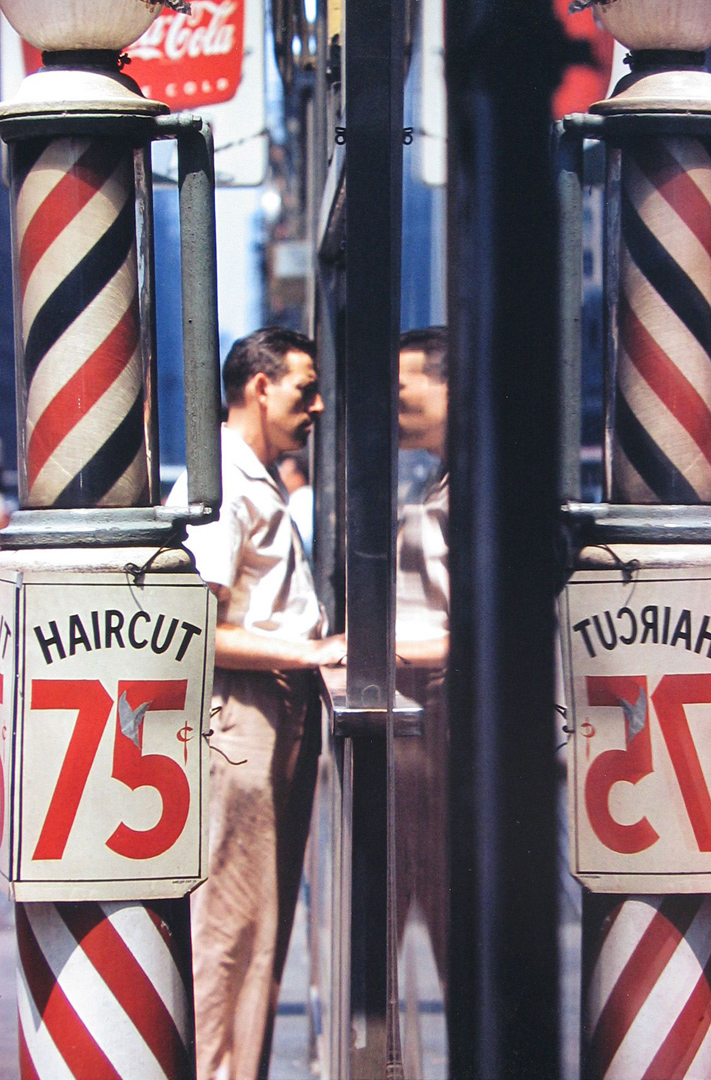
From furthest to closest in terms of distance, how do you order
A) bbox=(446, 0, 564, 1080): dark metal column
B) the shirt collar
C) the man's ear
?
the man's ear < the shirt collar < bbox=(446, 0, 564, 1080): dark metal column

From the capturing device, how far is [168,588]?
1622 mm

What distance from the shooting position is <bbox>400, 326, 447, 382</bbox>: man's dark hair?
1912mm

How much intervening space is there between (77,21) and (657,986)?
1459 millimetres

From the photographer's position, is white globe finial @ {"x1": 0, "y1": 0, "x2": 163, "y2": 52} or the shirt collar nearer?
white globe finial @ {"x1": 0, "y1": 0, "x2": 163, "y2": 52}

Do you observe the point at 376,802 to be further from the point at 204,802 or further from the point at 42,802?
the point at 42,802

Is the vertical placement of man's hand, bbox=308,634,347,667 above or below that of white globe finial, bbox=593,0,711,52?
below

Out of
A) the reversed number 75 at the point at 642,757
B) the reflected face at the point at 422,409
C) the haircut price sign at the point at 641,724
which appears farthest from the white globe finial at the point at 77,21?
the reversed number 75 at the point at 642,757

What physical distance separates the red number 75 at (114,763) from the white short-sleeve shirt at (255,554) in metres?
0.93

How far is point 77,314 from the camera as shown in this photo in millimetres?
1604

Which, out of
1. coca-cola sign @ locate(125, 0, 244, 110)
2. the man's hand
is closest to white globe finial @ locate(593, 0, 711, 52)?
the man's hand

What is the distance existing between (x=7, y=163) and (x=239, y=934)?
66.4 inches

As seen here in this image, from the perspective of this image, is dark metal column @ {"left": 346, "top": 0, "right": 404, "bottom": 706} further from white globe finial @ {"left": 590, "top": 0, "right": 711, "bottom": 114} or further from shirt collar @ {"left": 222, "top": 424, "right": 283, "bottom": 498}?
shirt collar @ {"left": 222, "top": 424, "right": 283, "bottom": 498}

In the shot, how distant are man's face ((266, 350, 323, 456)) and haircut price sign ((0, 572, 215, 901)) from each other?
1243 mm

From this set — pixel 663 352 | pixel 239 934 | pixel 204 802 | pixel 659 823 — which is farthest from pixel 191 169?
pixel 239 934
